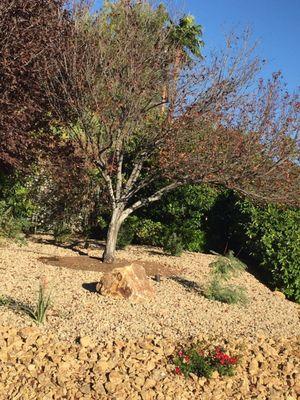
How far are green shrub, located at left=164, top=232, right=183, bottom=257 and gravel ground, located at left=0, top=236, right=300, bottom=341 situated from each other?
5.15ft

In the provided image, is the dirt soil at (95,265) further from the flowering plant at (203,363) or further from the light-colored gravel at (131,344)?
the flowering plant at (203,363)

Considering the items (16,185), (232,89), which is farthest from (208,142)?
(16,185)

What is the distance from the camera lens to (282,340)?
550 cm

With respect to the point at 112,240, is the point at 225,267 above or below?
above

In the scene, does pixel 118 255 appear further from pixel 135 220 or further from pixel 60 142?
pixel 60 142

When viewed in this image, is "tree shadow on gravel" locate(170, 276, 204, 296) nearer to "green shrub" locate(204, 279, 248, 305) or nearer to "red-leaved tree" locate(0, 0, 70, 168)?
"green shrub" locate(204, 279, 248, 305)

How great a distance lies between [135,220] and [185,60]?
399 centimetres

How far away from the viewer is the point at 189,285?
7.27 m

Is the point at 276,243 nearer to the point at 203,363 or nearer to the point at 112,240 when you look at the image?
the point at 112,240

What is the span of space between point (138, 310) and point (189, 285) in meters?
1.79

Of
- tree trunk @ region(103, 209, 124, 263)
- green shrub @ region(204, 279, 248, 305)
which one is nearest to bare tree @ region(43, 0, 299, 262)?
tree trunk @ region(103, 209, 124, 263)

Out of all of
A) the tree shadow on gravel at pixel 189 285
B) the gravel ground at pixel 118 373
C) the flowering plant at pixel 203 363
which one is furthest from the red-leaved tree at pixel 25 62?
the flowering plant at pixel 203 363

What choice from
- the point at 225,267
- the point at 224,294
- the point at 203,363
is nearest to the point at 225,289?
the point at 224,294

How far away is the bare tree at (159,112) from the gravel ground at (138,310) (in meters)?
1.57
